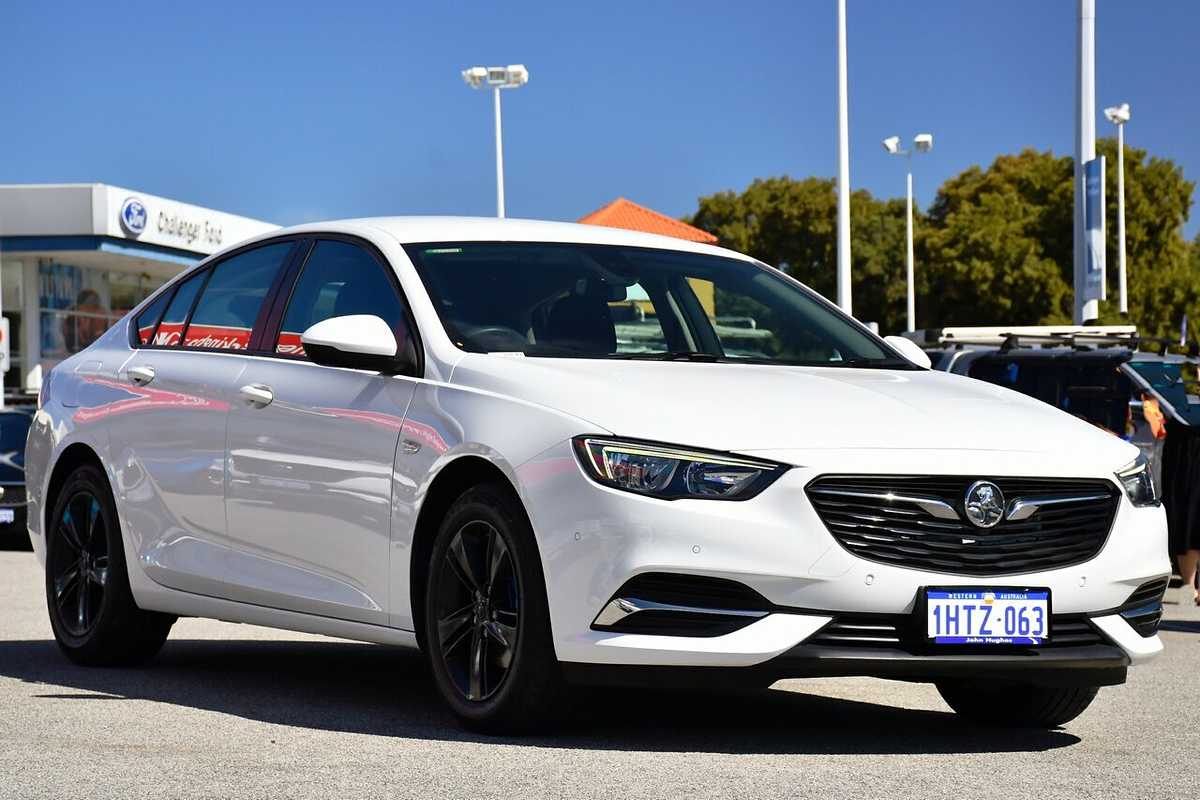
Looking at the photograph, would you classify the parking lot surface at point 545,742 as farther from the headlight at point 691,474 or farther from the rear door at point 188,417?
the headlight at point 691,474

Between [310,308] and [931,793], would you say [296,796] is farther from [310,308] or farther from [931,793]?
[310,308]

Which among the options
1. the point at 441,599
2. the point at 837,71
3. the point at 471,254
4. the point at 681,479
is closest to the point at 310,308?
the point at 471,254

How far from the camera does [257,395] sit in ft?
25.9

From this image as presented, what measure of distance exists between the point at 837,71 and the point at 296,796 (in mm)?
28609

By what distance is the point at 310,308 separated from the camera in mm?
8141

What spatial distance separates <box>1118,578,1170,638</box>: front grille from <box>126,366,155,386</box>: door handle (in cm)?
420

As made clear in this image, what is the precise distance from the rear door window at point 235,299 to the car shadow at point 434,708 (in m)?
1.39

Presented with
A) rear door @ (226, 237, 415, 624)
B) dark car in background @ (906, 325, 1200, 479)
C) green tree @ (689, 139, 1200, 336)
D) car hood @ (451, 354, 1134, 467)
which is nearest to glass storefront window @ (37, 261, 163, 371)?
green tree @ (689, 139, 1200, 336)

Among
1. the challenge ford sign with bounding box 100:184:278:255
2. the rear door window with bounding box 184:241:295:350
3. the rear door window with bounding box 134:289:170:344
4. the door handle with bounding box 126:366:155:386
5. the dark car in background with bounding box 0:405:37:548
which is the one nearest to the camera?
the rear door window with bounding box 184:241:295:350

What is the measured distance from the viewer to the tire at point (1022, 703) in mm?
7301

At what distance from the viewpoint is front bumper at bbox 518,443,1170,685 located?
6.09 m

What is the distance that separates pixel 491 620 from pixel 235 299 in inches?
102

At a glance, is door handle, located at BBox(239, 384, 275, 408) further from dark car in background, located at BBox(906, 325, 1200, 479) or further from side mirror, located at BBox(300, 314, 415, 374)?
dark car in background, located at BBox(906, 325, 1200, 479)

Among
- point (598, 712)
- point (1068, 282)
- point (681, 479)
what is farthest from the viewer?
point (1068, 282)
